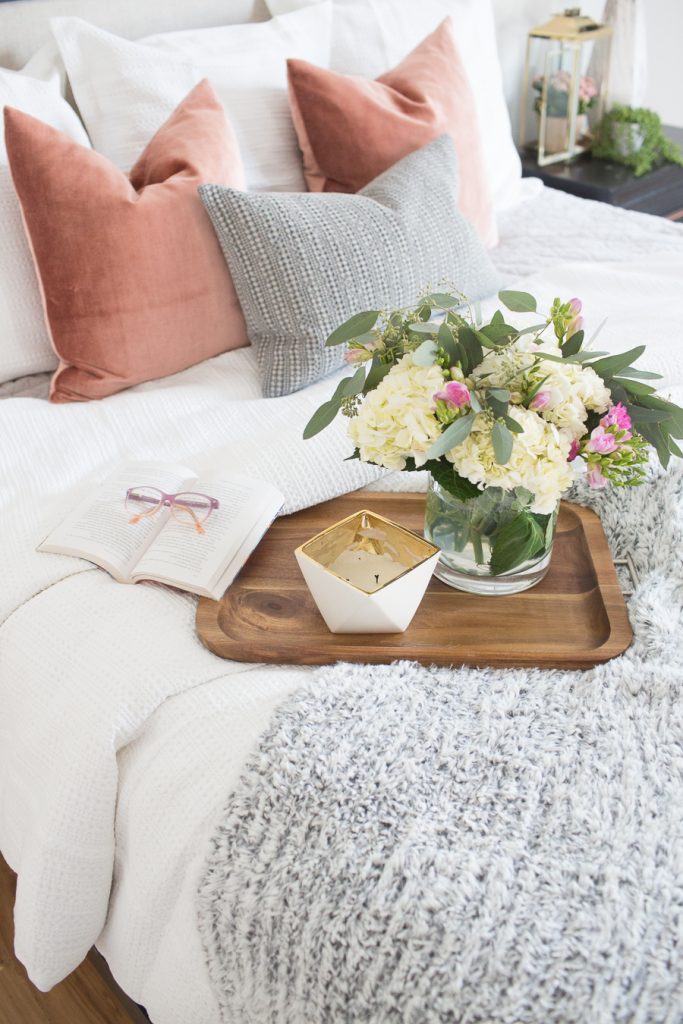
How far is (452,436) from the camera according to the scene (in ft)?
3.15

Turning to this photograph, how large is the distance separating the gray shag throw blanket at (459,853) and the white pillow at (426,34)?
1556mm

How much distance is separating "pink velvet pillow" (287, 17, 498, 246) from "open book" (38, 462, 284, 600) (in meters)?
0.95

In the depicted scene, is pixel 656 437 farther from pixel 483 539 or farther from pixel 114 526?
pixel 114 526

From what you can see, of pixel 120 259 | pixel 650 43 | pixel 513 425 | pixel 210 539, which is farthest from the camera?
pixel 650 43

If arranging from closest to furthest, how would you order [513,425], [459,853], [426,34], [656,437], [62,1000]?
[459,853] < [513,425] < [656,437] < [62,1000] < [426,34]

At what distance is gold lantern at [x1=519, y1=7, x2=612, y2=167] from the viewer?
2.69 meters

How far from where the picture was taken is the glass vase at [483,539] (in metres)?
1.07

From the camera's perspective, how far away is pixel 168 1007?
101 cm

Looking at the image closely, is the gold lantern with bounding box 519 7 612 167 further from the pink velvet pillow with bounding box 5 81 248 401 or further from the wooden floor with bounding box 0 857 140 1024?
the wooden floor with bounding box 0 857 140 1024

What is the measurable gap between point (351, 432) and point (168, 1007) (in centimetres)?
64

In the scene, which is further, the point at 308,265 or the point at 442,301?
the point at 308,265

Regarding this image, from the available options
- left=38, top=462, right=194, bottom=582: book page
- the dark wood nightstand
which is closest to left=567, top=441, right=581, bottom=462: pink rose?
left=38, top=462, right=194, bottom=582: book page

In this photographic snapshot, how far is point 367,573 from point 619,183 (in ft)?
6.66

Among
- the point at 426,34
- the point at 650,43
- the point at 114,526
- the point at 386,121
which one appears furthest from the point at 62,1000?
the point at 650,43
